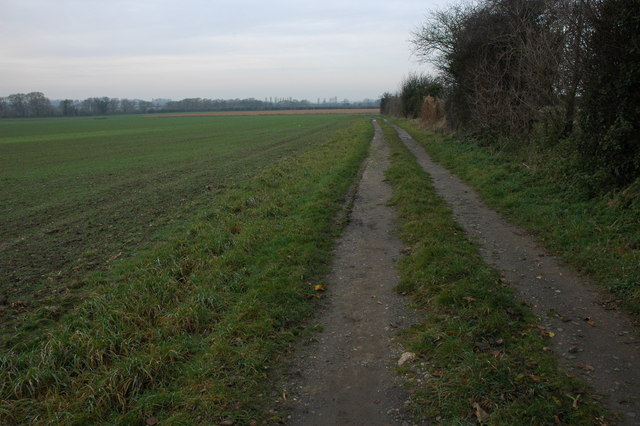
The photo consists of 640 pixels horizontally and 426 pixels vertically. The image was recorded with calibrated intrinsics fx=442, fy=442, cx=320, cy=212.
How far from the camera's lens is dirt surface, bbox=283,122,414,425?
4012 mm

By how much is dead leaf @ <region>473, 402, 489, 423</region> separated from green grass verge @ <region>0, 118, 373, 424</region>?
1.90 metres

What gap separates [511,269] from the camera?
6.88 m

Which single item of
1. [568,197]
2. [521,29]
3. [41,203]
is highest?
[521,29]

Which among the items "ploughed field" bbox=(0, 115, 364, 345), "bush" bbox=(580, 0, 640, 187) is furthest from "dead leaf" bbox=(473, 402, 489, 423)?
"bush" bbox=(580, 0, 640, 187)

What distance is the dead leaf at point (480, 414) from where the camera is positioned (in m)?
3.67

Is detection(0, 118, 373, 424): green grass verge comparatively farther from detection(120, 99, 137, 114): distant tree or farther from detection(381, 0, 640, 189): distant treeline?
detection(120, 99, 137, 114): distant tree

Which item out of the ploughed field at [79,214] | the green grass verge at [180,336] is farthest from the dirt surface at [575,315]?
the ploughed field at [79,214]

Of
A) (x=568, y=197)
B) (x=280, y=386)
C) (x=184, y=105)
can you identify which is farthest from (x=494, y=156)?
(x=184, y=105)

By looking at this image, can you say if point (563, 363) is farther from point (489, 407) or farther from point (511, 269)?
point (511, 269)

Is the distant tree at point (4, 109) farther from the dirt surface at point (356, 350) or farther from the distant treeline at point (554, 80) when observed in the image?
the dirt surface at point (356, 350)

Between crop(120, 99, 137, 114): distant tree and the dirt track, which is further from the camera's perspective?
crop(120, 99, 137, 114): distant tree

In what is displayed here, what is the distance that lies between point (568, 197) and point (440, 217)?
9.89 feet

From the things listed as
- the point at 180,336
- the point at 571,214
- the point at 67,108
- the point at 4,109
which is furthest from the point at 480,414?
the point at 4,109

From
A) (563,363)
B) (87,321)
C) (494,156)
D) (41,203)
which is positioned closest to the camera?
(563,363)
